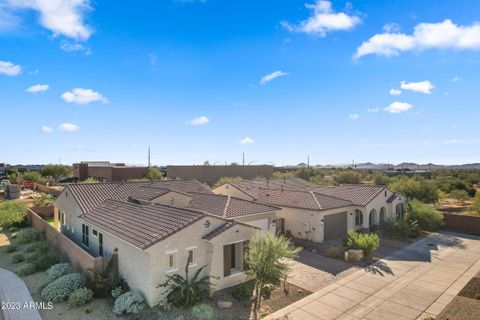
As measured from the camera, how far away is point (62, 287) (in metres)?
14.9

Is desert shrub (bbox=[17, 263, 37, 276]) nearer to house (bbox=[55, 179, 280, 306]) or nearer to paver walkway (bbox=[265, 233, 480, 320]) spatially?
house (bbox=[55, 179, 280, 306])

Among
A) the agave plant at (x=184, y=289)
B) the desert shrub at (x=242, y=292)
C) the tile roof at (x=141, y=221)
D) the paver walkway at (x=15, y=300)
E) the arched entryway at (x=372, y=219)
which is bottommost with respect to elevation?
the paver walkway at (x=15, y=300)

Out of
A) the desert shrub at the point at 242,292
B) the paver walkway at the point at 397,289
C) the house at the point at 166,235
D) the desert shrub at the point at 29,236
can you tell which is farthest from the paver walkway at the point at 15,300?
the paver walkway at the point at 397,289

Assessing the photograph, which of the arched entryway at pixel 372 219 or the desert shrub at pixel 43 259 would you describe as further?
the arched entryway at pixel 372 219

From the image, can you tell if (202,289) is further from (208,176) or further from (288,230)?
(208,176)

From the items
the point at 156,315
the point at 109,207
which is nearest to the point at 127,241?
the point at 156,315

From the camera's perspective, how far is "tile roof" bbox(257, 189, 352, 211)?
993 inches

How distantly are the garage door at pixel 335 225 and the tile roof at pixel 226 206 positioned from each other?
564 cm

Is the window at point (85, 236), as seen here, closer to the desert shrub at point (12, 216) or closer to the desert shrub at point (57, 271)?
the desert shrub at point (57, 271)

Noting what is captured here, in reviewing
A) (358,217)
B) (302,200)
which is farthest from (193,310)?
(358,217)

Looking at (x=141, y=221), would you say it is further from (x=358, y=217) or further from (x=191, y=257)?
(x=358, y=217)

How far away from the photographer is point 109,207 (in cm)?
2095

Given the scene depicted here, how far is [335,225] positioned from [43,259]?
69.9 ft

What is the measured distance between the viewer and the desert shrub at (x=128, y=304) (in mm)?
13023
